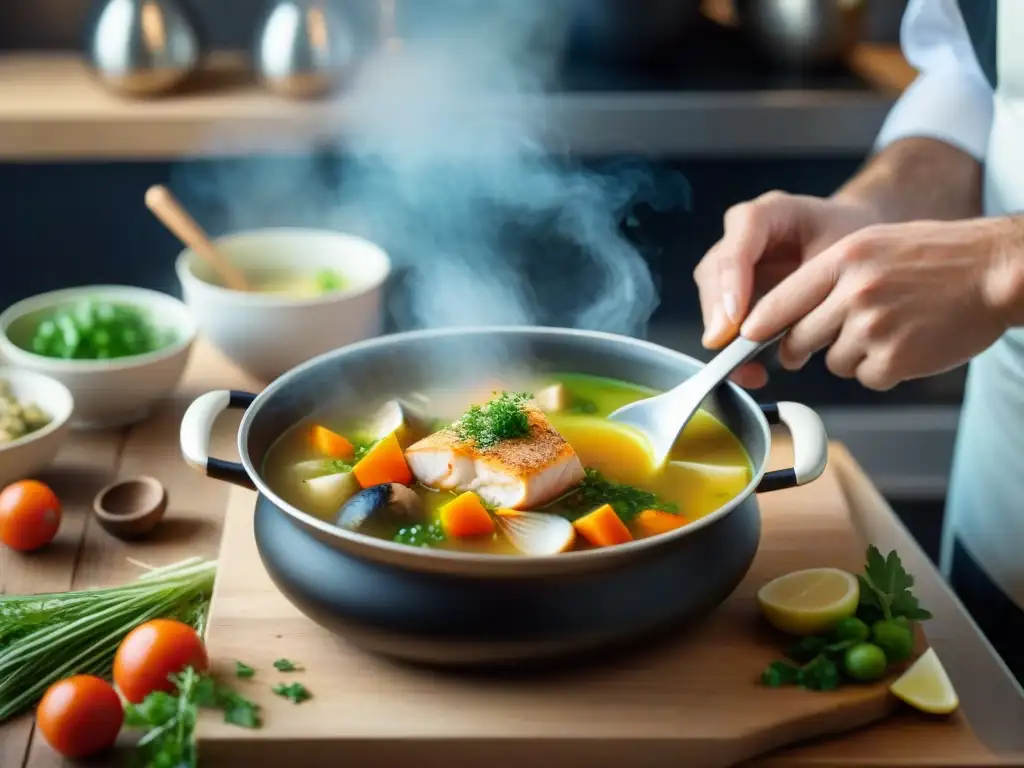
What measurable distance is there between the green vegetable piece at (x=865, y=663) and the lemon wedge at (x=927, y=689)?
26mm

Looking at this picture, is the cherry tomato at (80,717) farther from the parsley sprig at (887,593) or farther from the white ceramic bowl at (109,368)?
the parsley sprig at (887,593)

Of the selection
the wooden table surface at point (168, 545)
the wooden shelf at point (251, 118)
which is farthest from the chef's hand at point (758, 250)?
the wooden shelf at point (251, 118)

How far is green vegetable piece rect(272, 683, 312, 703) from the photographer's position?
1.34 m

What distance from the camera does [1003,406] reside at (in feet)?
6.89

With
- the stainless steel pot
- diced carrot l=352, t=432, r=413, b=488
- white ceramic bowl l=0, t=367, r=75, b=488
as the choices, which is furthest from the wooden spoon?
the stainless steel pot

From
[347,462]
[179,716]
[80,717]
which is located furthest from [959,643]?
[80,717]

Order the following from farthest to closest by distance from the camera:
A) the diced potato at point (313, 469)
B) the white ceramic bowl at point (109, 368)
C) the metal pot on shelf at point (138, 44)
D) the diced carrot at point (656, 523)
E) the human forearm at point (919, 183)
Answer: the metal pot on shelf at point (138, 44), the human forearm at point (919, 183), the white ceramic bowl at point (109, 368), the diced potato at point (313, 469), the diced carrot at point (656, 523)

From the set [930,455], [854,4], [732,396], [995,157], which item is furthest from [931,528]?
[732,396]

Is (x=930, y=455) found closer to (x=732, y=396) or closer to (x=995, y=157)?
(x=995, y=157)

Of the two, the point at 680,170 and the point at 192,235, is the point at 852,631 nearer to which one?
the point at 192,235

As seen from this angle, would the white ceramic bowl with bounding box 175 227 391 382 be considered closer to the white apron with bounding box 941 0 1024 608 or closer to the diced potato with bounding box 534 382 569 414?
the diced potato with bounding box 534 382 569 414

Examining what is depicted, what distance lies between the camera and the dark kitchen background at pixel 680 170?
314 centimetres

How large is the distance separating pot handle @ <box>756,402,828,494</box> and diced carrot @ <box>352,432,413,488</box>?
1.53ft

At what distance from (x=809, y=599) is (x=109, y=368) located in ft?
3.87
